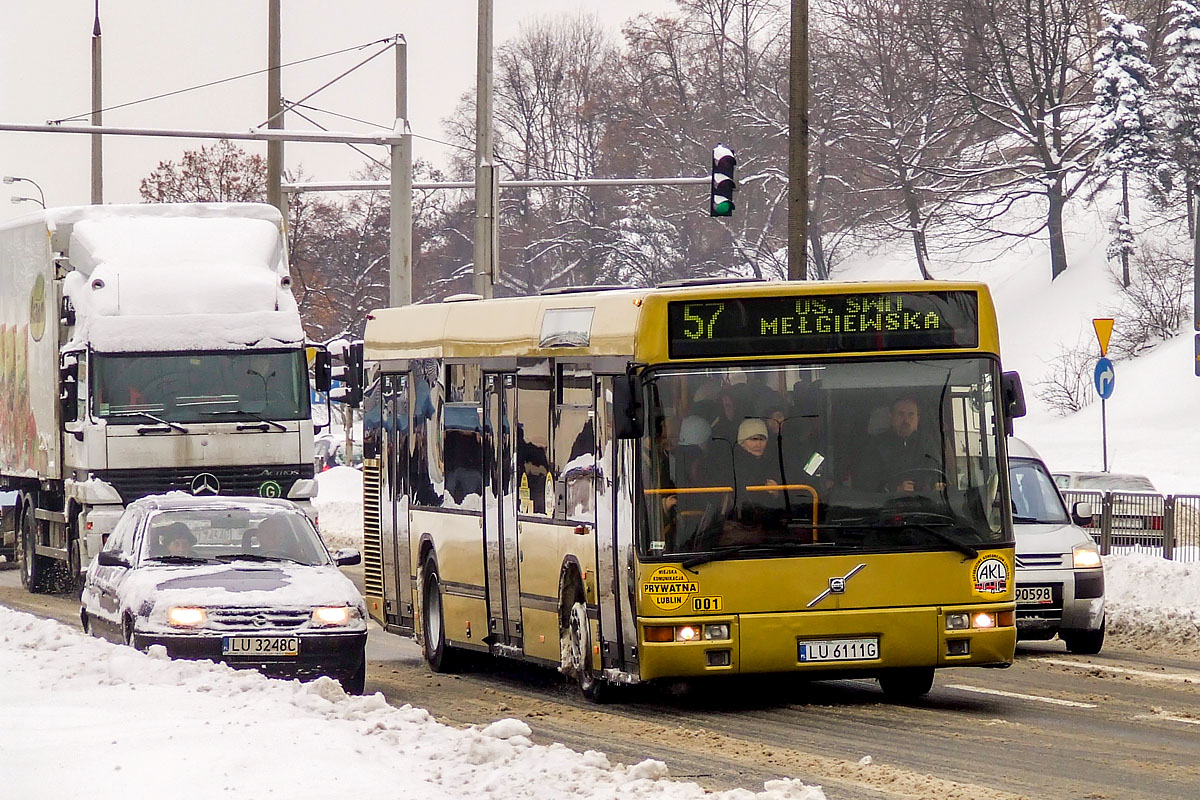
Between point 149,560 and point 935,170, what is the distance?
54.1 metres

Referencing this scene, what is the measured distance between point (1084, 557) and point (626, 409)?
635 centimetres

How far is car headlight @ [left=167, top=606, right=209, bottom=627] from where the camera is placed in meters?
14.1

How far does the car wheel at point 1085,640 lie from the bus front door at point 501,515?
5.02m

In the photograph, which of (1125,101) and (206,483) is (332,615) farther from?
(1125,101)

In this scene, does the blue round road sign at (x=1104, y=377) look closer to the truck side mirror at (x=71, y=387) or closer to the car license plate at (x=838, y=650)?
the truck side mirror at (x=71, y=387)

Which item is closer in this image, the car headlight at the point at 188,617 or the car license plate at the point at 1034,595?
the car headlight at the point at 188,617

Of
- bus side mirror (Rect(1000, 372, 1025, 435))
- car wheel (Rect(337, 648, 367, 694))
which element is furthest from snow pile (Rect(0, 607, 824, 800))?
bus side mirror (Rect(1000, 372, 1025, 435))

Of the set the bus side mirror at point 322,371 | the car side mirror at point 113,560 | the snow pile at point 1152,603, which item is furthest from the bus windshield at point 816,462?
the bus side mirror at point 322,371

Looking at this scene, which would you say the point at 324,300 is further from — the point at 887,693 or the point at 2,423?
the point at 887,693

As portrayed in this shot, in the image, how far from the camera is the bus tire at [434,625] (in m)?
17.0

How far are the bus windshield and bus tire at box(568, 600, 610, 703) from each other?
124 centimetres

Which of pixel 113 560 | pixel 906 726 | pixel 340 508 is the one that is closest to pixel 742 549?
pixel 906 726

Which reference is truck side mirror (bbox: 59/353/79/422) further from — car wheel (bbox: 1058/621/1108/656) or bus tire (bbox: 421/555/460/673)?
car wheel (bbox: 1058/621/1108/656)

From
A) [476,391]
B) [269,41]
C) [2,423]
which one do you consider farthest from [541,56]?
[476,391]
